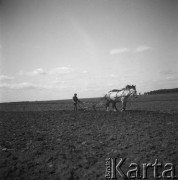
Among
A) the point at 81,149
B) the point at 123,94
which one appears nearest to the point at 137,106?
the point at 123,94

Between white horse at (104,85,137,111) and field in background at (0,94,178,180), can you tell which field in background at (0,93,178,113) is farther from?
field in background at (0,94,178,180)

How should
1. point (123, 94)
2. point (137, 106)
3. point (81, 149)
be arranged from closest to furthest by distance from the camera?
point (81, 149), point (123, 94), point (137, 106)

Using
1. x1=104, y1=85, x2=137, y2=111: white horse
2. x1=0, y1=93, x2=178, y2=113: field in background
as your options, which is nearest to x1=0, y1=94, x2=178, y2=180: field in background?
x1=104, y1=85, x2=137, y2=111: white horse

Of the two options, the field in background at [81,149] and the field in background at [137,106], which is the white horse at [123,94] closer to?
the field in background at [137,106]

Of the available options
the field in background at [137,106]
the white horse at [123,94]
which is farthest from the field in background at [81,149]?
the field in background at [137,106]

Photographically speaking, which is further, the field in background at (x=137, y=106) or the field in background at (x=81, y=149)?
the field in background at (x=137, y=106)

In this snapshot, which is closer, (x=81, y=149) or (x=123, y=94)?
(x=81, y=149)

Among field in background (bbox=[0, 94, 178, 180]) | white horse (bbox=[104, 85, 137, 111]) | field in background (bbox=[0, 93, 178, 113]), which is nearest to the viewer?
field in background (bbox=[0, 94, 178, 180])

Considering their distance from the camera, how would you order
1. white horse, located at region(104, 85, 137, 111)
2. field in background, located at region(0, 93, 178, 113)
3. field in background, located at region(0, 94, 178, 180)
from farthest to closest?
field in background, located at region(0, 93, 178, 113) < white horse, located at region(104, 85, 137, 111) < field in background, located at region(0, 94, 178, 180)

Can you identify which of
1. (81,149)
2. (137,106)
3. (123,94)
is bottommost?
(81,149)

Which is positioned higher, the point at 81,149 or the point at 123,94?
the point at 123,94

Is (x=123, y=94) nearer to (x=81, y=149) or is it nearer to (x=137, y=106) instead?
(x=81, y=149)

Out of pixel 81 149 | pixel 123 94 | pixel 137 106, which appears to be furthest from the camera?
pixel 137 106

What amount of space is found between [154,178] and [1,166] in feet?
19.3
